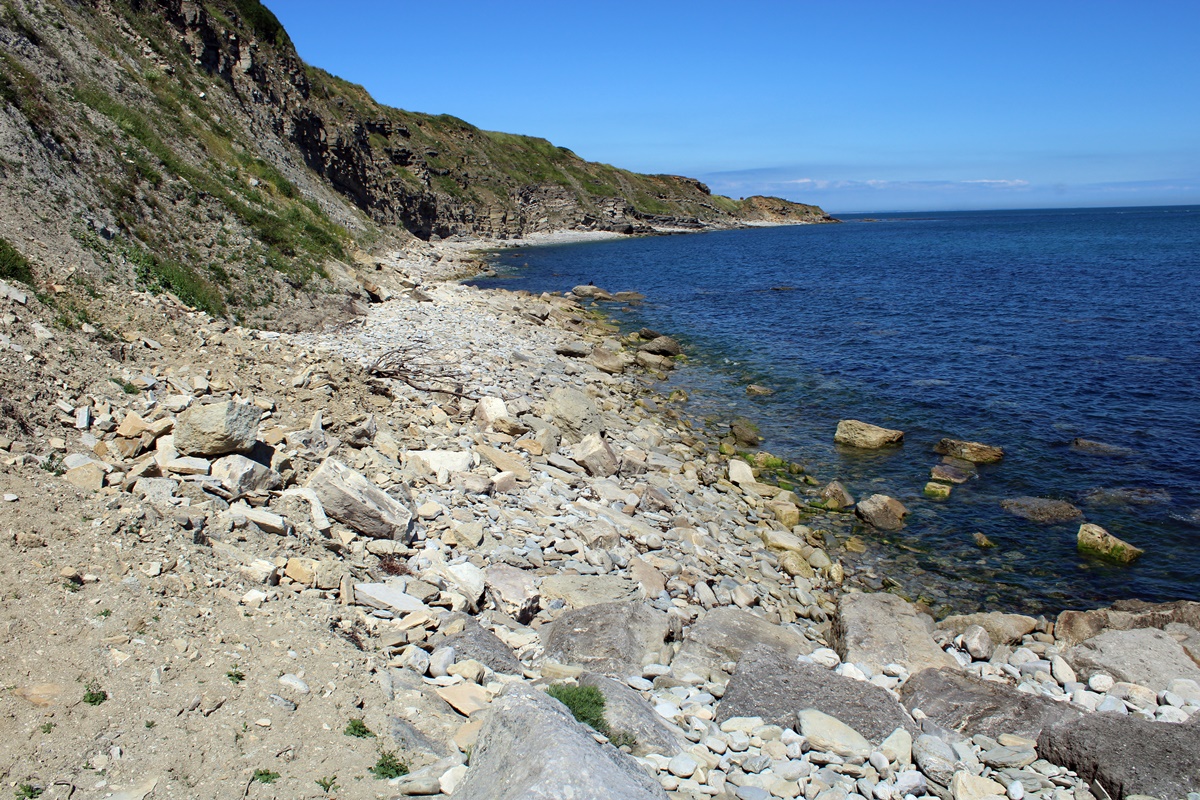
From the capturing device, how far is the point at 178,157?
24.7m

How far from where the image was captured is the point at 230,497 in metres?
9.12

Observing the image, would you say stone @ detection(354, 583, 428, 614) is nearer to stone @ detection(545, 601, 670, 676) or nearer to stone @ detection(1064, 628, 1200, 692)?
stone @ detection(545, 601, 670, 676)

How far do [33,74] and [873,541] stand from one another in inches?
989

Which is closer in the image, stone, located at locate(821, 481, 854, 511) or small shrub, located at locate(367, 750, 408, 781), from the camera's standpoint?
small shrub, located at locate(367, 750, 408, 781)

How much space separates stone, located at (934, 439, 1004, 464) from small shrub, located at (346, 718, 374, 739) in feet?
58.4

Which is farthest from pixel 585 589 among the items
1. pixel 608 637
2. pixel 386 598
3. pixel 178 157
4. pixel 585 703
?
pixel 178 157

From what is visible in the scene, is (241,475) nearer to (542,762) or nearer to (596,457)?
(542,762)

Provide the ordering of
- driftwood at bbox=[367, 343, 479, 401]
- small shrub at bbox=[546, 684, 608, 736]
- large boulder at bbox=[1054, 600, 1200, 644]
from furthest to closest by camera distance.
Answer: driftwood at bbox=[367, 343, 479, 401], large boulder at bbox=[1054, 600, 1200, 644], small shrub at bbox=[546, 684, 608, 736]

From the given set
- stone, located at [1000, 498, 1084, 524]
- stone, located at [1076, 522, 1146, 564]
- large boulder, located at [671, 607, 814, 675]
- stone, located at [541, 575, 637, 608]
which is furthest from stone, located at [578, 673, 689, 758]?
stone, located at [1000, 498, 1084, 524]

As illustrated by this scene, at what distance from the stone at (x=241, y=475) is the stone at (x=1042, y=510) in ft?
51.0

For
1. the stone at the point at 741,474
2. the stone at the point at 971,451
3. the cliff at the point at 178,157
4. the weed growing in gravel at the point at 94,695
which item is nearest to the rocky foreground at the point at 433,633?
the weed growing in gravel at the point at 94,695

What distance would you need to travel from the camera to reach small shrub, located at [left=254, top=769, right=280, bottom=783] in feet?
17.5

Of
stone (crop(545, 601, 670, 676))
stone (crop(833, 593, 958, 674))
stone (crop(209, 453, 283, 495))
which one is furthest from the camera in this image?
stone (crop(833, 593, 958, 674))

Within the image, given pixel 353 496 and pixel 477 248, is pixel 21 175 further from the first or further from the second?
pixel 477 248
